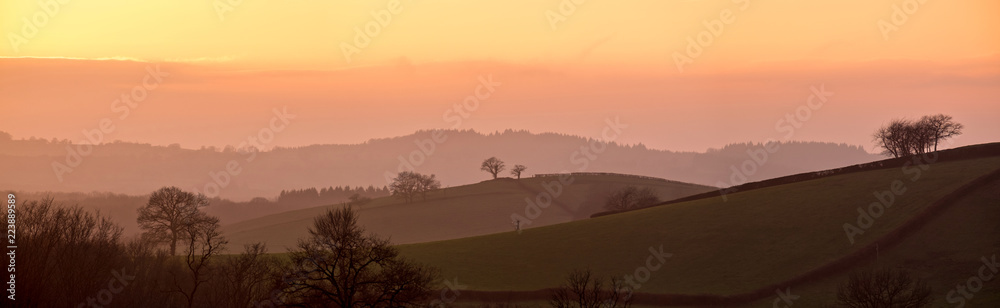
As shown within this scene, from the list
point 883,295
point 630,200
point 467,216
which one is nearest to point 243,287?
point 883,295

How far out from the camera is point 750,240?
315 ft

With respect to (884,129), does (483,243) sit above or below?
below

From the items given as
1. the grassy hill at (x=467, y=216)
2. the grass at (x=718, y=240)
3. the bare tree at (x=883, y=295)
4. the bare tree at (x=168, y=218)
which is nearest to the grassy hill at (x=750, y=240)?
the grass at (x=718, y=240)

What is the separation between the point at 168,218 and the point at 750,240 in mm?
69812

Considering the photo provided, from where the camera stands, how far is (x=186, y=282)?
90250mm

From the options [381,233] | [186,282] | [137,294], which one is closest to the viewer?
[137,294]

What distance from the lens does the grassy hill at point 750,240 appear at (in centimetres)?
8438

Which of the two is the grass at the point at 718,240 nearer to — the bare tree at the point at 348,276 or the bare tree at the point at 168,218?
the bare tree at the point at 168,218

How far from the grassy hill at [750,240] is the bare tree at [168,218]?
90.2ft

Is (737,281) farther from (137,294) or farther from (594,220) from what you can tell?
(137,294)

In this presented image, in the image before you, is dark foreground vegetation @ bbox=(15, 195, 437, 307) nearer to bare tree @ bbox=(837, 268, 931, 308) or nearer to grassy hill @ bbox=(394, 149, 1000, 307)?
grassy hill @ bbox=(394, 149, 1000, 307)

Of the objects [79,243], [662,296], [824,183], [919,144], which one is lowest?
[662,296]

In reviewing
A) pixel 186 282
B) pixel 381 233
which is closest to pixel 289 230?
pixel 381 233

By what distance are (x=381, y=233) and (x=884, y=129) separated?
319ft
